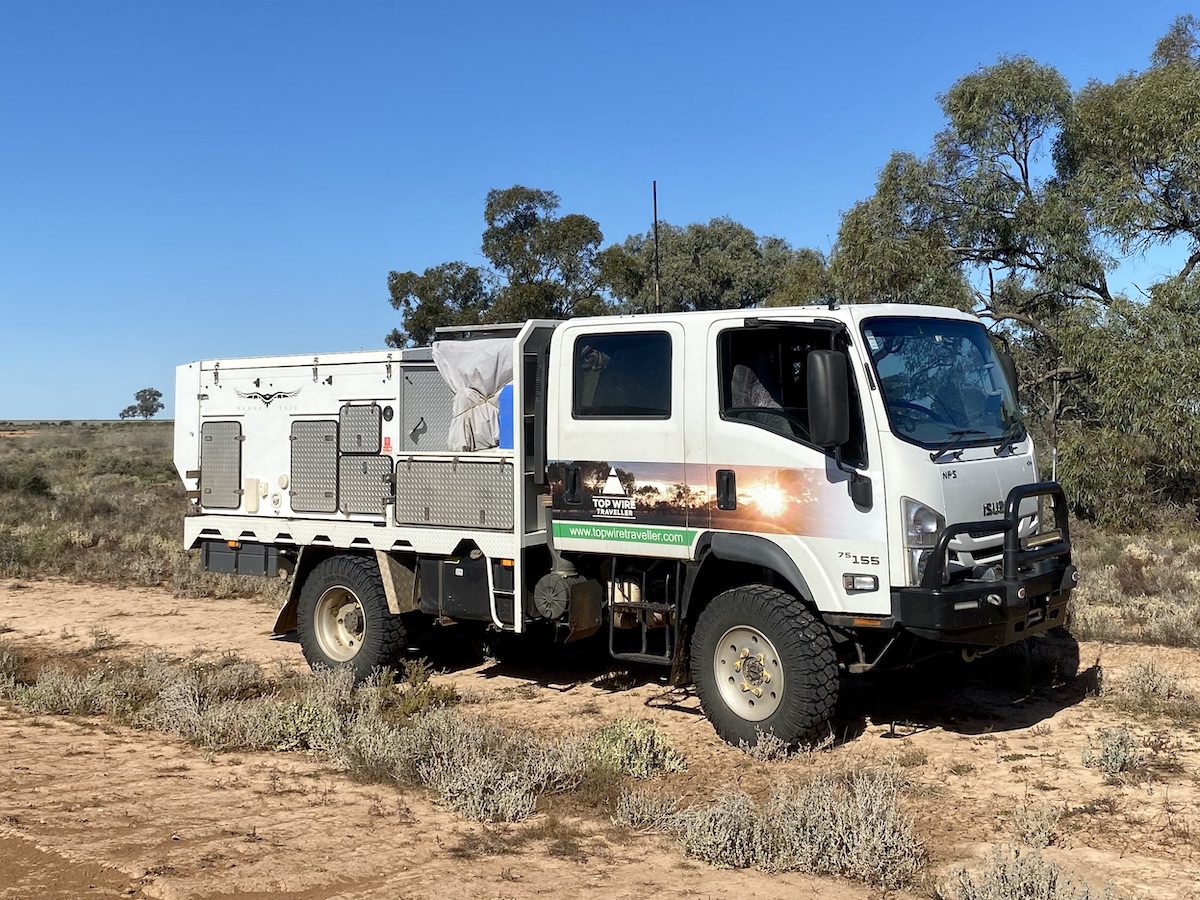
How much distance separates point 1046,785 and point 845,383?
8.77ft

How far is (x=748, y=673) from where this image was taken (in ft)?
24.3

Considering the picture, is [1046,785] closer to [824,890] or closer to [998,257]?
[824,890]

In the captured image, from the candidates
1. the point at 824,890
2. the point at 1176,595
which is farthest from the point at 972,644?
the point at 1176,595

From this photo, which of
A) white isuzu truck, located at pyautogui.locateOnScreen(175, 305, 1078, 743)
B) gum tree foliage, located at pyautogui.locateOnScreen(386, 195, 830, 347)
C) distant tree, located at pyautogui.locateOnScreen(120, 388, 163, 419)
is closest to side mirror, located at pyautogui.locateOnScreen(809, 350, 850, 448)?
white isuzu truck, located at pyautogui.locateOnScreen(175, 305, 1078, 743)

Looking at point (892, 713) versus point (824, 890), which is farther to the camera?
point (892, 713)

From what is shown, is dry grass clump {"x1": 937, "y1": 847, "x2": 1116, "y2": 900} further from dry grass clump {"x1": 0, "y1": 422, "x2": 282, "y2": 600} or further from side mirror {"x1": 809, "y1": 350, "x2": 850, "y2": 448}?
dry grass clump {"x1": 0, "y1": 422, "x2": 282, "y2": 600}

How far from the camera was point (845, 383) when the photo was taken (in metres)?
6.68

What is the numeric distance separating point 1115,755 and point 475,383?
5158 mm

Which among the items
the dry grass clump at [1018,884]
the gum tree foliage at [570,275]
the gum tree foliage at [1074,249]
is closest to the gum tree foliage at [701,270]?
the gum tree foliage at [570,275]

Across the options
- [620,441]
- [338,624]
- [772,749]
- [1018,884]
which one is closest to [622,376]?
[620,441]

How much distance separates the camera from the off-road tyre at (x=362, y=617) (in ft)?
30.7

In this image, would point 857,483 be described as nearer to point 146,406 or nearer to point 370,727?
point 370,727

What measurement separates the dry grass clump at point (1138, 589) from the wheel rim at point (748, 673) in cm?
444

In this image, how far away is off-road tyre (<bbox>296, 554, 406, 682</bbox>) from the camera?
935 centimetres
